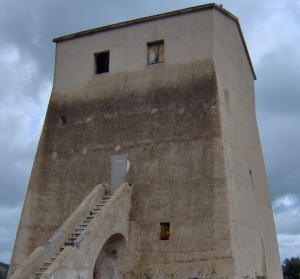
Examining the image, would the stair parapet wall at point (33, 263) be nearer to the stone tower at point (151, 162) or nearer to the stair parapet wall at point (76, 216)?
the stone tower at point (151, 162)

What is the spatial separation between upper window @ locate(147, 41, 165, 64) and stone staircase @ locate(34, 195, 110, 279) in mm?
6048

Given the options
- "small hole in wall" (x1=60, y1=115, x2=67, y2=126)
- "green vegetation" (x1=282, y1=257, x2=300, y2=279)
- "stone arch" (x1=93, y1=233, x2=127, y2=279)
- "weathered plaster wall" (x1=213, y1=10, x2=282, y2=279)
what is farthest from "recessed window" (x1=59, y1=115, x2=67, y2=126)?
"green vegetation" (x1=282, y1=257, x2=300, y2=279)

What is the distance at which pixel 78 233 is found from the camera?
1706 cm

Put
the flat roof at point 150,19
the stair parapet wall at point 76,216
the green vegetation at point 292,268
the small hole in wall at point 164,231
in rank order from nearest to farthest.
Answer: the stair parapet wall at point 76,216 → the small hole in wall at point 164,231 → the flat roof at point 150,19 → the green vegetation at point 292,268

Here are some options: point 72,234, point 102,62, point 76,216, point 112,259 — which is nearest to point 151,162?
point 76,216

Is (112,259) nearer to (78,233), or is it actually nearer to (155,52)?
(78,233)

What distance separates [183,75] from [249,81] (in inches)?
255

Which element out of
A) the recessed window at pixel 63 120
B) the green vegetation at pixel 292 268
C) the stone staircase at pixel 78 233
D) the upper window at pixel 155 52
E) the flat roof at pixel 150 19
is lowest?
the stone staircase at pixel 78 233

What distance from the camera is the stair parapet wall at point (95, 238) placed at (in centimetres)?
1467

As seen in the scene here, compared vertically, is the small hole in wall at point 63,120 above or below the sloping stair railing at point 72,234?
above

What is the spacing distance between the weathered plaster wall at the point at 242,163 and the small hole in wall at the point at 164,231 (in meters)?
2.38

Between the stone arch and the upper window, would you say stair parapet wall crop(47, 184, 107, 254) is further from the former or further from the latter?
the upper window

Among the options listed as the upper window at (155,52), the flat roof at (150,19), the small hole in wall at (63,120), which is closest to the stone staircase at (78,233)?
the small hole in wall at (63,120)

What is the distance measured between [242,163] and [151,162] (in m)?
3.71
